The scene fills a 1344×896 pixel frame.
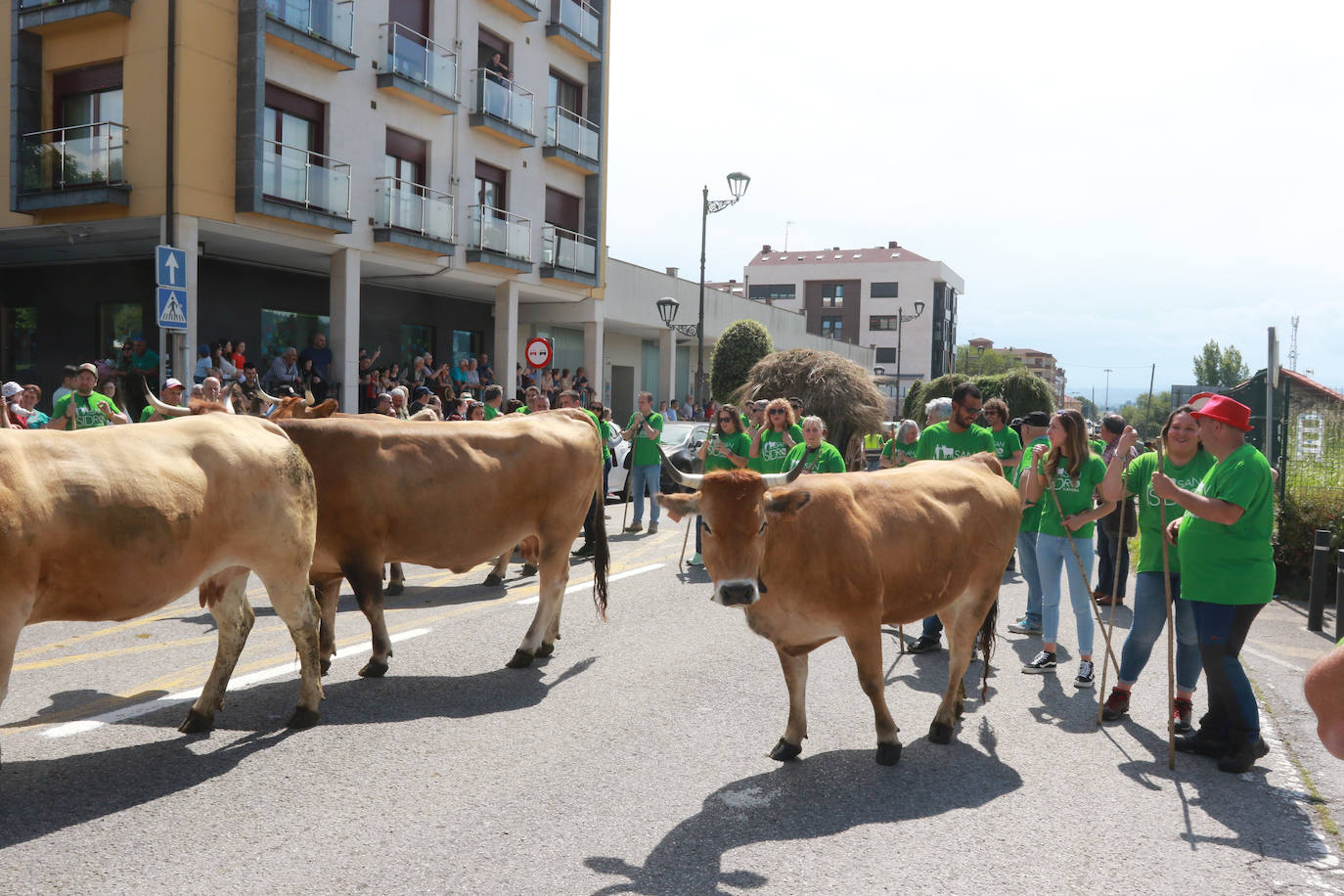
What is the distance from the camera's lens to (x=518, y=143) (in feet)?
85.0

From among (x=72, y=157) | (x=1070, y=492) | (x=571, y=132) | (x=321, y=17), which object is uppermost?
(x=571, y=132)

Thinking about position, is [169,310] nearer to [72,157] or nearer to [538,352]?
[72,157]

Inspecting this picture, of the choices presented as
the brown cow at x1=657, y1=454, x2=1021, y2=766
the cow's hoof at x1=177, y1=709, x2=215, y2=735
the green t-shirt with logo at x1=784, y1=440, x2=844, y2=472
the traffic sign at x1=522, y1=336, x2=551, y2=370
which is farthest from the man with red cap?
the traffic sign at x1=522, y1=336, x2=551, y2=370

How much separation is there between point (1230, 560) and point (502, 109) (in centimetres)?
2319

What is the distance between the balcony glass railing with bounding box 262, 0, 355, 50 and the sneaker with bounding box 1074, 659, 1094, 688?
18.2m

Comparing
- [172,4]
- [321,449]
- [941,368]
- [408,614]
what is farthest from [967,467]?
[941,368]

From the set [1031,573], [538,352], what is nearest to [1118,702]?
[1031,573]

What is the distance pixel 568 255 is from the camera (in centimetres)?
2780

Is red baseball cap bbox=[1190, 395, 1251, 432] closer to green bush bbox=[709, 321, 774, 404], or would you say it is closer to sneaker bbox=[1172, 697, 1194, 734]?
sneaker bbox=[1172, 697, 1194, 734]

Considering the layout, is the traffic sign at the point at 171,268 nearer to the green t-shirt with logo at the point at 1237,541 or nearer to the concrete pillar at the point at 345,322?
the concrete pillar at the point at 345,322

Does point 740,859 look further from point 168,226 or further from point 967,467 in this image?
point 168,226

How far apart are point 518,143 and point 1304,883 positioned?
984 inches

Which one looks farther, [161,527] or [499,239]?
[499,239]

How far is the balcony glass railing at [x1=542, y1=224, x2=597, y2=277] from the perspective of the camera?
27.1m
